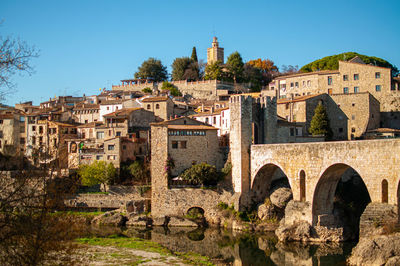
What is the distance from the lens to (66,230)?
15.7 m

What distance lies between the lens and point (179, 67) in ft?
289

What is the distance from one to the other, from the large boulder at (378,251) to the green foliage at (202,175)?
18.0 m

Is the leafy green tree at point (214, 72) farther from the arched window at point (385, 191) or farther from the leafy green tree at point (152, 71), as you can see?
the arched window at point (385, 191)

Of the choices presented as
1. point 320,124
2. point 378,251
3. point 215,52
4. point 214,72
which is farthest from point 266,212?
point 215,52

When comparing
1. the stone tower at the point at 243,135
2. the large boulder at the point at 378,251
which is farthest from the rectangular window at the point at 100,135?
the large boulder at the point at 378,251

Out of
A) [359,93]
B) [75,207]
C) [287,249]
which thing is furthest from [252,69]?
[287,249]

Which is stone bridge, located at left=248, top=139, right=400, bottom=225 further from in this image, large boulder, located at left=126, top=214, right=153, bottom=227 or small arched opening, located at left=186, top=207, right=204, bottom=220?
large boulder, located at left=126, top=214, right=153, bottom=227

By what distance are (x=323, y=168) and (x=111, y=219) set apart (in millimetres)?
19489

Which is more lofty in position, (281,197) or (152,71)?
(152,71)

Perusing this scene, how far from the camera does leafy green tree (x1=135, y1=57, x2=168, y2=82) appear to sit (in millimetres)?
91375

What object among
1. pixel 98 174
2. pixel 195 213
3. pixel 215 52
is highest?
pixel 215 52

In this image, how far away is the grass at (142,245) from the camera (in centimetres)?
2922

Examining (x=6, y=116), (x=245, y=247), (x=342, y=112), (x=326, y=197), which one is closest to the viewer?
(x=245, y=247)

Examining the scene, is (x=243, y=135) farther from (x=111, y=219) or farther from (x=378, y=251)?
(x=378, y=251)
